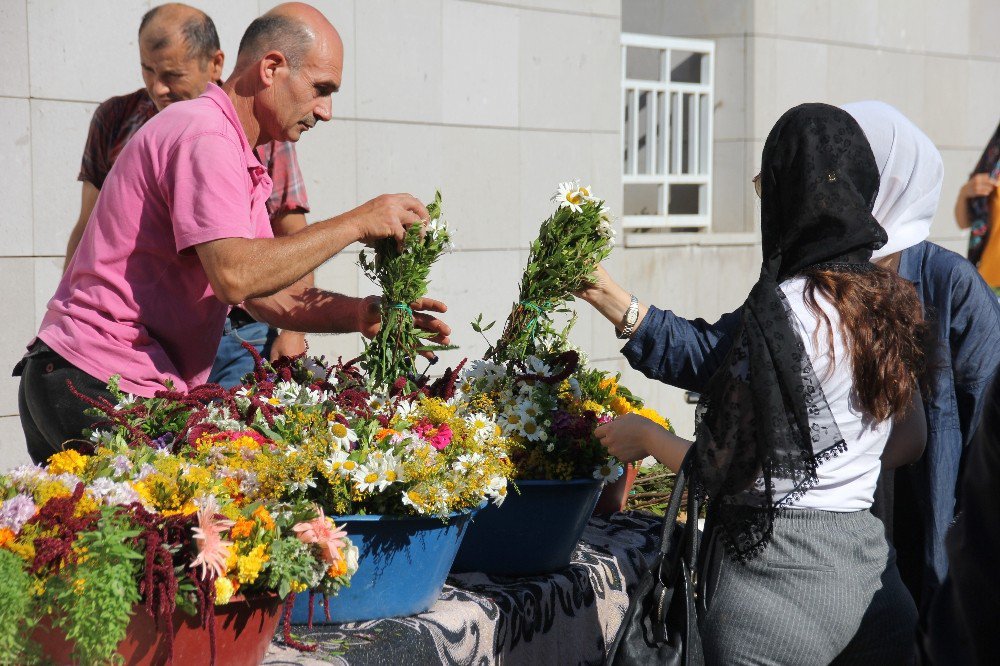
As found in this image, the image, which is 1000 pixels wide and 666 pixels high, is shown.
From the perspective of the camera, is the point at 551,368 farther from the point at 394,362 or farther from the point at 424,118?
the point at 424,118

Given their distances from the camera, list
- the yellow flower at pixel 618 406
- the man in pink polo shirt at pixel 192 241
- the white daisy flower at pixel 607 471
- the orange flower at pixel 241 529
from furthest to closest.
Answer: the yellow flower at pixel 618 406 → the white daisy flower at pixel 607 471 → the man in pink polo shirt at pixel 192 241 → the orange flower at pixel 241 529

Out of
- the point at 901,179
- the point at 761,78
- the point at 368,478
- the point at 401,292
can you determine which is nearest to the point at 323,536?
the point at 368,478

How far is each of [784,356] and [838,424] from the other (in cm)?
17

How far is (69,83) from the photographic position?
415cm

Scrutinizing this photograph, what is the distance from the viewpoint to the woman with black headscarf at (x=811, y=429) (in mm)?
1949

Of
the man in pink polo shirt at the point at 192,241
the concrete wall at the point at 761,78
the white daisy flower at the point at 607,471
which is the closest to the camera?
the man in pink polo shirt at the point at 192,241

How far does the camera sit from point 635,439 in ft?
7.61

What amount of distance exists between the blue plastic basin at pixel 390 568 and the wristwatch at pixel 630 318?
64 cm

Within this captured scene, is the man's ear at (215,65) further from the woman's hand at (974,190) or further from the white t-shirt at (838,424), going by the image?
the woman's hand at (974,190)

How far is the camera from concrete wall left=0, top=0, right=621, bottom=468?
4.09 metres

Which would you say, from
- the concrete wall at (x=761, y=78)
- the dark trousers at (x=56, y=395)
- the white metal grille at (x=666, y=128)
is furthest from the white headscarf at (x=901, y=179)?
the white metal grille at (x=666, y=128)

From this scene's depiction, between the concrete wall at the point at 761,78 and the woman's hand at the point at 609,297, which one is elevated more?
the concrete wall at the point at 761,78

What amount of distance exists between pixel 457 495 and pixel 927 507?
1211mm

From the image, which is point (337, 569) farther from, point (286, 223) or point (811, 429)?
point (286, 223)
